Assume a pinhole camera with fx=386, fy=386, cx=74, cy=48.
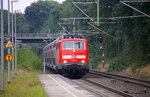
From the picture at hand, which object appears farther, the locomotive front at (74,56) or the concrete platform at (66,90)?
the locomotive front at (74,56)

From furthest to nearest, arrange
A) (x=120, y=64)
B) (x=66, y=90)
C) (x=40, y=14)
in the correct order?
1. (x=40, y=14)
2. (x=120, y=64)
3. (x=66, y=90)

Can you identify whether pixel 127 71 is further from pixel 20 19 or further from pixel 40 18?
pixel 40 18

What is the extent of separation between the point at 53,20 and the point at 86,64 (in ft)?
270

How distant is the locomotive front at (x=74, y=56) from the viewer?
32334mm

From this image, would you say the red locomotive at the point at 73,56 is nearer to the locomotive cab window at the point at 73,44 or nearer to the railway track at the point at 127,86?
the locomotive cab window at the point at 73,44

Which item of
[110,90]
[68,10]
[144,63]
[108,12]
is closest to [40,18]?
[68,10]

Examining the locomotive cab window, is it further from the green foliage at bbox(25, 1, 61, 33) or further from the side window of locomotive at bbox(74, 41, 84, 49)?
the green foliage at bbox(25, 1, 61, 33)

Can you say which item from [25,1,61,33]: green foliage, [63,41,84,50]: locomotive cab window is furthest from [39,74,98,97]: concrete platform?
[25,1,61,33]: green foliage

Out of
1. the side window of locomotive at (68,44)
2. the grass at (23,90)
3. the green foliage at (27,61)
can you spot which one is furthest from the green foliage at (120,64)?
the grass at (23,90)

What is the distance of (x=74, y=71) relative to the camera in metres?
32.8

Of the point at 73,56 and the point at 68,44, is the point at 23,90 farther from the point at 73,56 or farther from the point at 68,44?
the point at 68,44

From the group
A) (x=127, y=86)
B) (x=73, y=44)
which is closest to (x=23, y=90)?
(x=127, y=86)

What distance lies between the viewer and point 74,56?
32.5 m

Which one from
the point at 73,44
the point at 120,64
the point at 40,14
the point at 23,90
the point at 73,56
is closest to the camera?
the point at 23,90
